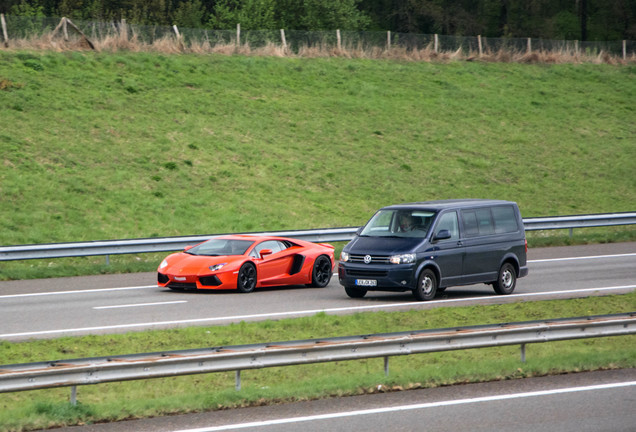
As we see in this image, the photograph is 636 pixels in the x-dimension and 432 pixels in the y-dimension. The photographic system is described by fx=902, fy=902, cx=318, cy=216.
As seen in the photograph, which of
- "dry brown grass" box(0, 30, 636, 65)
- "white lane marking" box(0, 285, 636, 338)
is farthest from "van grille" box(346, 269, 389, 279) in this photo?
"dry brown grass" box(0, 30, 636, 65)

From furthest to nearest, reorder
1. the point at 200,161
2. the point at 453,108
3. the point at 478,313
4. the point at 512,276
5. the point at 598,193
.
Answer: the point at 453,108, the point at 598,193, the point at 200,161, the point at 512,276, the point at 478,313

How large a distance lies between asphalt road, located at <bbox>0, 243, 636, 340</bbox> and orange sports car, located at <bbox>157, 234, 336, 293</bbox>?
24 cm

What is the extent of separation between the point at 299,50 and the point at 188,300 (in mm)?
29323

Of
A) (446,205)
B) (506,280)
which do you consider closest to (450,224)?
(446,205)

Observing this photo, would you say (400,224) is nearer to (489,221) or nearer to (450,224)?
(450,224)

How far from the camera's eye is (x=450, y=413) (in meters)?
8.87

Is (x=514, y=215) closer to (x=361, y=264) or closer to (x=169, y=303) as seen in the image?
(x=361, y=264)

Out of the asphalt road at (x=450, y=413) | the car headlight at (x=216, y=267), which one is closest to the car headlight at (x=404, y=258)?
the car headlight at (x=216, y=267)

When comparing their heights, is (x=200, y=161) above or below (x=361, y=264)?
above

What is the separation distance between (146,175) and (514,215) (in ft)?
48.1

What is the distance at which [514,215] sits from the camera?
18.9 m

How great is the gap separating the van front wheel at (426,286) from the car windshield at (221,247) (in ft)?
12.5

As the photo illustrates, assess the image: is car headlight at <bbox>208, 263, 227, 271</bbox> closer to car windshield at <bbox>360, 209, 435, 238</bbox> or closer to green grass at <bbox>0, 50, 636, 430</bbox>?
car windshield at <bbox>360, 209, 435, 238</bbox>

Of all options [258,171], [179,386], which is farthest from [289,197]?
[179,386]
